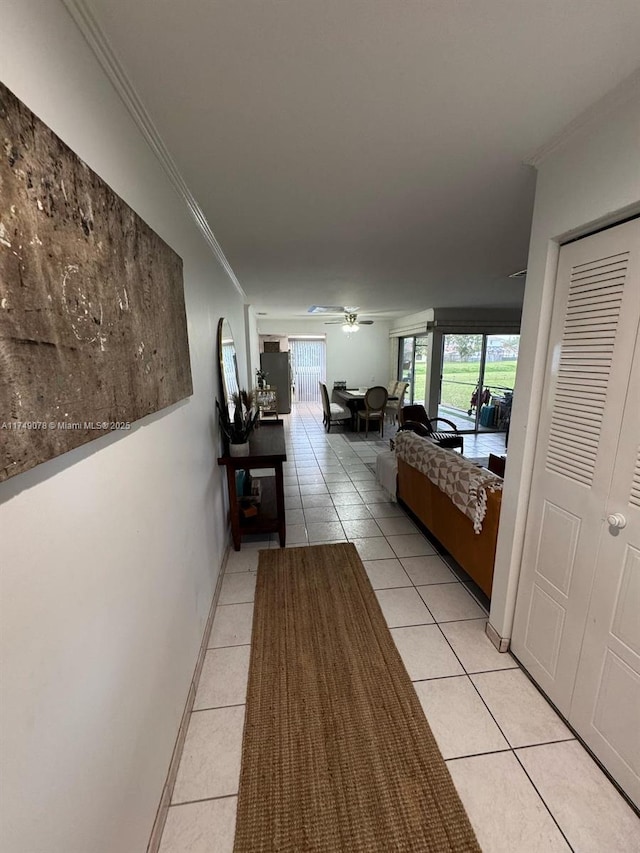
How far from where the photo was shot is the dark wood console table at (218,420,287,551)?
241 centimetres

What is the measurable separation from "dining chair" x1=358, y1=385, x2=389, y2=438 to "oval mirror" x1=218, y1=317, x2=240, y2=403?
335 cm

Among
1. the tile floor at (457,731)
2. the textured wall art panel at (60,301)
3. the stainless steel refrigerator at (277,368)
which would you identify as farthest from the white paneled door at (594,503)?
the stainless steel refrigerator at (277,368)

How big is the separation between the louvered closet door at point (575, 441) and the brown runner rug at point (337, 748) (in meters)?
0.69

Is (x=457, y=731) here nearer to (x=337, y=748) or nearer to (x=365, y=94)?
(x=337, y=748)

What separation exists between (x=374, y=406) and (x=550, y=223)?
16.0 feet

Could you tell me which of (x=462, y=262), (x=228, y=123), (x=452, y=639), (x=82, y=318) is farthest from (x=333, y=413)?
(x=82, y=318)

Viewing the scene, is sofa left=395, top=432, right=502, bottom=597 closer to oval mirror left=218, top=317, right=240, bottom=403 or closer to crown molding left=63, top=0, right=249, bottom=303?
oval mirror left=218, top=317, right=240, bottom=403

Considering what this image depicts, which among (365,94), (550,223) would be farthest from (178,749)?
(550,223)

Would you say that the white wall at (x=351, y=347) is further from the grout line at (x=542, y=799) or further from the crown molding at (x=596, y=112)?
the grout line at (x=542, y=799)

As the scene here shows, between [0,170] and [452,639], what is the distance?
7.91 ft

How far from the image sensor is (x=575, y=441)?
1.33 metres

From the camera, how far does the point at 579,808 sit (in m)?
1.17

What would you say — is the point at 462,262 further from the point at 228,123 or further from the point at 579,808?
the point at 579,808

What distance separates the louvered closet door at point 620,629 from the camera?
1125 millimetres
